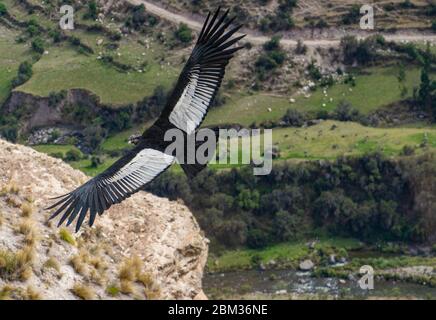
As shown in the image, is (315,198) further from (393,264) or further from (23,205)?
(23,205)

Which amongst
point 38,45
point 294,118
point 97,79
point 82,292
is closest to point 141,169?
point 82,292

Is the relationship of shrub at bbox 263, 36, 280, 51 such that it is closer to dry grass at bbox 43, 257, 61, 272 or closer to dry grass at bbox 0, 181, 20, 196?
dry grass at bbox 0, 181, 20, 196

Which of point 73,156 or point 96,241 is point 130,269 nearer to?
point 96,241

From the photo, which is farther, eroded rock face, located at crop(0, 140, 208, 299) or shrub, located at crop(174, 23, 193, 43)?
shrub, located at crop(174, 23, 193, 43)

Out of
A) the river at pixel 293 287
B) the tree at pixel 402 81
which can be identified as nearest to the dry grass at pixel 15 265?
the river at pixel 293 287

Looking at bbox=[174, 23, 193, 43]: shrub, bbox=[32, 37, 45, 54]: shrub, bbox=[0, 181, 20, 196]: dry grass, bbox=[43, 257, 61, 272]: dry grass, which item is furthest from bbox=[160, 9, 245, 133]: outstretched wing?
bbox=[32, 37, 45, 54]: shrub

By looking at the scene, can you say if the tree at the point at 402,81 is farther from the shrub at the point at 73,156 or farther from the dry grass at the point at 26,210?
the dry grass at the point at 26,210
